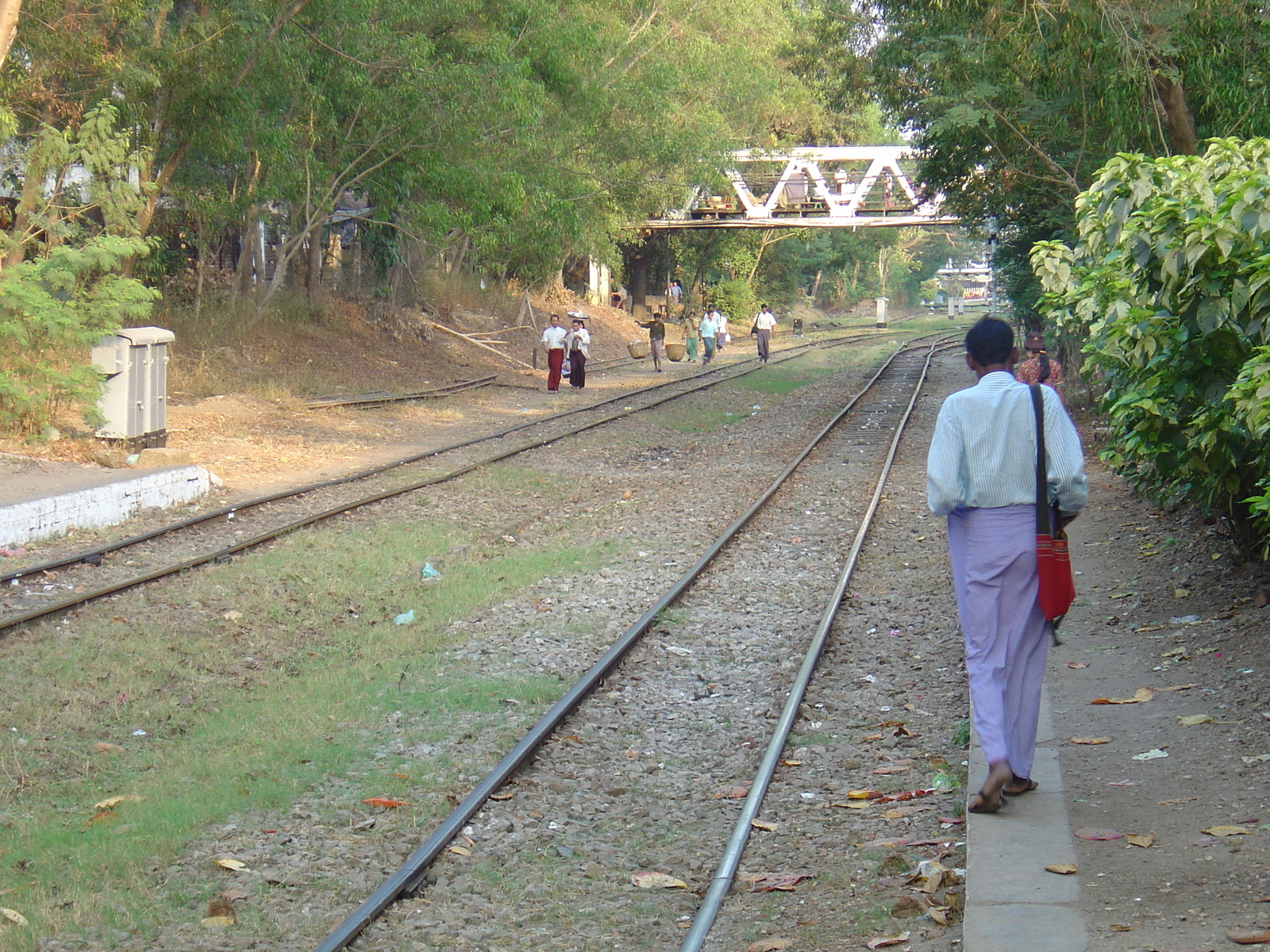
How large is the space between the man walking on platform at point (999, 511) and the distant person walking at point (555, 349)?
858 inches

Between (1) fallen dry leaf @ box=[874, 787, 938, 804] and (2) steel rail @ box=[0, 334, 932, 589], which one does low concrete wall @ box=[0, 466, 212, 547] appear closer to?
(2) steel rail @ box=[0, 334, 932, 589]

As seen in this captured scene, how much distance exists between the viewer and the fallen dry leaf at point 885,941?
4457 millimetres

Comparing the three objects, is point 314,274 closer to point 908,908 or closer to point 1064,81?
point 1064,81

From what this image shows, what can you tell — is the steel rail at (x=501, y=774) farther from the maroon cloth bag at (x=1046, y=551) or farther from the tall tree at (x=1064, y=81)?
the tall tree at (x=1064, y=81)

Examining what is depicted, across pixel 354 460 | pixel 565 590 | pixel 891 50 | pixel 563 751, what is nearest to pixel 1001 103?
pixel 891 50

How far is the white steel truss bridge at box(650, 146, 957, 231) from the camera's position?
166 ft

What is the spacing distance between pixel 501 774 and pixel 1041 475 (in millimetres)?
2826

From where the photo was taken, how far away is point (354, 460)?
680 inches

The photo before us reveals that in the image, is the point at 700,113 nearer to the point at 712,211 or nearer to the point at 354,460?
the point at 712,211

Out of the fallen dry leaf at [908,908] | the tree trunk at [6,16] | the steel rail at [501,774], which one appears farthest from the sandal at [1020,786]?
the tree trunk at [6,16]

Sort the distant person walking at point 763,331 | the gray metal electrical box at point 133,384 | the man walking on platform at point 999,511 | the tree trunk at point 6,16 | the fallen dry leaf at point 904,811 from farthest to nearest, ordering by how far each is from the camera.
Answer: the distant person walking at point 763,331, the gray metal electrical box at point 133,384, the tree trunk at point 6,16, the fallen dry leaf at point 904,811, the man walking on platform at point 999,511

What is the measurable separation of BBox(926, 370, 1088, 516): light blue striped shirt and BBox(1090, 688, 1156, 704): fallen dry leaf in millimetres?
2363

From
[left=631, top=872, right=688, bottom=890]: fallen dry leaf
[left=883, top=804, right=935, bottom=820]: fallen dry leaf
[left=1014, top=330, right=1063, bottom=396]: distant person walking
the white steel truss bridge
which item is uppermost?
the white steel truss bridge

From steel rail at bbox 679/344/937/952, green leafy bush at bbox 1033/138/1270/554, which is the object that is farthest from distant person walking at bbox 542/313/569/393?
green leafy bush at bbox 1033/138/1270/554
